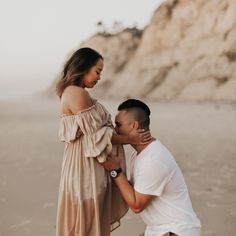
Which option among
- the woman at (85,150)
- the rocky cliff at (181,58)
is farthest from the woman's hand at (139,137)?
the rocky cliff at (181,58)

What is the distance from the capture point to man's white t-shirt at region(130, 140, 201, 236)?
Result: 2.49 metres

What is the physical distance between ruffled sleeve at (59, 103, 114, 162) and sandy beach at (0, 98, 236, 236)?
104 inches

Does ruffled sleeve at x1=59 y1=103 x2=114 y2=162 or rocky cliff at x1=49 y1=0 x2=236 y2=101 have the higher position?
rocky cliff at x1=49 y1=0 x2=236 y2=101

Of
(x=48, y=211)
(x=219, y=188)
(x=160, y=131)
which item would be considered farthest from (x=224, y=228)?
(x=160, y=131)

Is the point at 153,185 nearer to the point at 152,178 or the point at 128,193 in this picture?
the point at 152,178

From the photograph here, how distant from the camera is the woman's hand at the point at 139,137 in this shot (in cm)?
259

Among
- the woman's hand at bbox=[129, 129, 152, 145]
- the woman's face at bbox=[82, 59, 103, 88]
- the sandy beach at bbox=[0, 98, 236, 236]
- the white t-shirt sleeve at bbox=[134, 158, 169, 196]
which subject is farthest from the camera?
the sandy beach at bbox=[0, 98, 236, 236]

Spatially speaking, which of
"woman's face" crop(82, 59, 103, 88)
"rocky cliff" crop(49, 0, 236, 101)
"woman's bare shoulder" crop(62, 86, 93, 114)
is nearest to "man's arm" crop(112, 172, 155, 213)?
"woman's bare shoulder" crop(62, 86, 93, 114)

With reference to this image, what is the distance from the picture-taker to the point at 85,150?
2574mm

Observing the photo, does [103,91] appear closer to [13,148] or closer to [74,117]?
[13,148]

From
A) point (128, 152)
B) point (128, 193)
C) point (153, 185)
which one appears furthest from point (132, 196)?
point (128, 152)

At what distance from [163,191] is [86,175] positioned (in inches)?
16.7

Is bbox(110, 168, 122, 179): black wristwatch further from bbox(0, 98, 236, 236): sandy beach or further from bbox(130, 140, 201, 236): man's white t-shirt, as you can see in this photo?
bbox(0, 98, 236, 236): sandy beach

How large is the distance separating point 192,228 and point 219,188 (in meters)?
4.13
